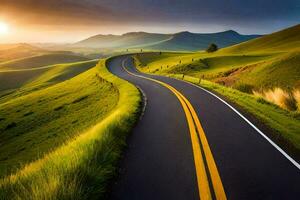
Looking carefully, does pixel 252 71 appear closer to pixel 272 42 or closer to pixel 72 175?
pixel 72 175

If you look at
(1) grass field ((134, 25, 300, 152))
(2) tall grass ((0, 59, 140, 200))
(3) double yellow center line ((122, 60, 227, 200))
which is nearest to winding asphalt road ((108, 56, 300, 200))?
(3) double yellow center line ((122, 60, 227, 200))

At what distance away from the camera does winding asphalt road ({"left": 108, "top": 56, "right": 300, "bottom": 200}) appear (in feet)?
19.4

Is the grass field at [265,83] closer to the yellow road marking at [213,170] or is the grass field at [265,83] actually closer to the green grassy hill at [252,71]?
the green grassy hill at [252,71]

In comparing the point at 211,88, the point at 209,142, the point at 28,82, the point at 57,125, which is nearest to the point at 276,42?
the point at 211,88

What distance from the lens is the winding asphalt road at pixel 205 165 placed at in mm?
5922

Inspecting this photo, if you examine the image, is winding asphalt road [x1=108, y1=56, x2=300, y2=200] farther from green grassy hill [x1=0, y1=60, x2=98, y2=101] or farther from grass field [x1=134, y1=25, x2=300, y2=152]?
green grassy hill [x1=0, y1=60, x2=98, y2=101]

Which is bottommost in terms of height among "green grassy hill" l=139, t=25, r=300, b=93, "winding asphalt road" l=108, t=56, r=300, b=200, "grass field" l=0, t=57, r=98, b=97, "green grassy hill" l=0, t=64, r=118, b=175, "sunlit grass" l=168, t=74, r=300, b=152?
"grass field" l=0, t=57, r=98, b=97

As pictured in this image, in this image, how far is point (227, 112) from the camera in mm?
14203

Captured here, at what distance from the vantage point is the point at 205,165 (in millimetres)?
7219

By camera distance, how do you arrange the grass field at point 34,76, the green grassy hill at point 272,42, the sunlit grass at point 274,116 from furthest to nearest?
the grass field at point 34,76, the green grassy hill at point 272,42, the sunlit grass at point 274,116

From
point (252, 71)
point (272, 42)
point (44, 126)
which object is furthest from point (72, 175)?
point (272, 42)

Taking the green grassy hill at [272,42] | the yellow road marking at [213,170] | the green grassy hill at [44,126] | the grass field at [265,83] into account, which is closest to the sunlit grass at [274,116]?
the grass field at [265,83]

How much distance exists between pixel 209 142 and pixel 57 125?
1959 centimetres

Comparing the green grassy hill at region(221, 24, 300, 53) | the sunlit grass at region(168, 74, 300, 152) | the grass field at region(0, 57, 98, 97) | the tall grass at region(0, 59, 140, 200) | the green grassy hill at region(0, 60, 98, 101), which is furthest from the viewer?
the grass field at region(0, 57, 98, 97)
